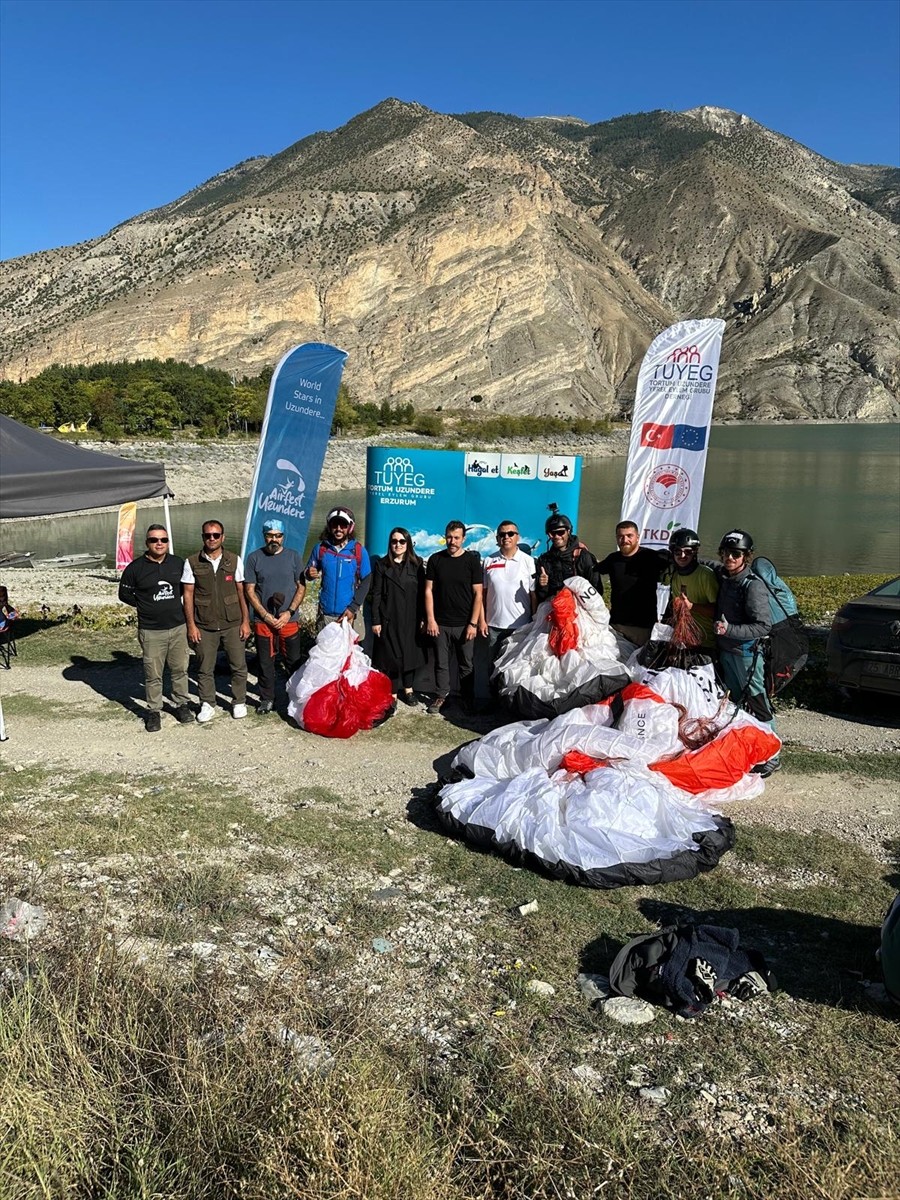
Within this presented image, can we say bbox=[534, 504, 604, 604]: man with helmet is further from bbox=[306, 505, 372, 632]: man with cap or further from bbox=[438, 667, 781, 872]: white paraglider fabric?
bbox=[306, 505, 372, 632]: man with cap

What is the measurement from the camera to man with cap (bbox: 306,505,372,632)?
7.21 meters

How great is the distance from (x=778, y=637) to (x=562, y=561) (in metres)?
1.78

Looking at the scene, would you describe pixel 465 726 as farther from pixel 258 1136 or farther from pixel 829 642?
pixel 258 1136

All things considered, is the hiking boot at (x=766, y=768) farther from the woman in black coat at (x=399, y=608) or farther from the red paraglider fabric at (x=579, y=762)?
the woman in black coat at (x=399, y=608)

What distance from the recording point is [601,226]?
19388 cm

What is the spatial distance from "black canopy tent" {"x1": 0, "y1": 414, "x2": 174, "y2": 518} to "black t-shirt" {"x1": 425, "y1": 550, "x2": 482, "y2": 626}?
11.3 feet

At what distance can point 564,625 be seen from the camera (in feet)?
21.4

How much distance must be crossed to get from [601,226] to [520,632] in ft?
683

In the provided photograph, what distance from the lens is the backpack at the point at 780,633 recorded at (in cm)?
582

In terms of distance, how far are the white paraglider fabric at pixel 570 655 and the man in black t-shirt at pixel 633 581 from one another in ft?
0.68

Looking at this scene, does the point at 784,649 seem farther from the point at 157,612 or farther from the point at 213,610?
the point at 157,612

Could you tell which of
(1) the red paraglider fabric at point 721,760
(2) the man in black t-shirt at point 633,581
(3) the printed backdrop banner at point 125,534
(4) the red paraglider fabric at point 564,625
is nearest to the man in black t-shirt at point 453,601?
(4) the red paraglider fabric at point 564,625

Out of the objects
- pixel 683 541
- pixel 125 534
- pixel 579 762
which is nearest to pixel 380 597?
pixel 683 541

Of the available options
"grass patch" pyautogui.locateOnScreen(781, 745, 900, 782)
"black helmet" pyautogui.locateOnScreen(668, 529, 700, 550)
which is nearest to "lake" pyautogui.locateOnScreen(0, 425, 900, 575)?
"black helmet" pyautogui.locateOnScreen(668, 529, 700, 550)
